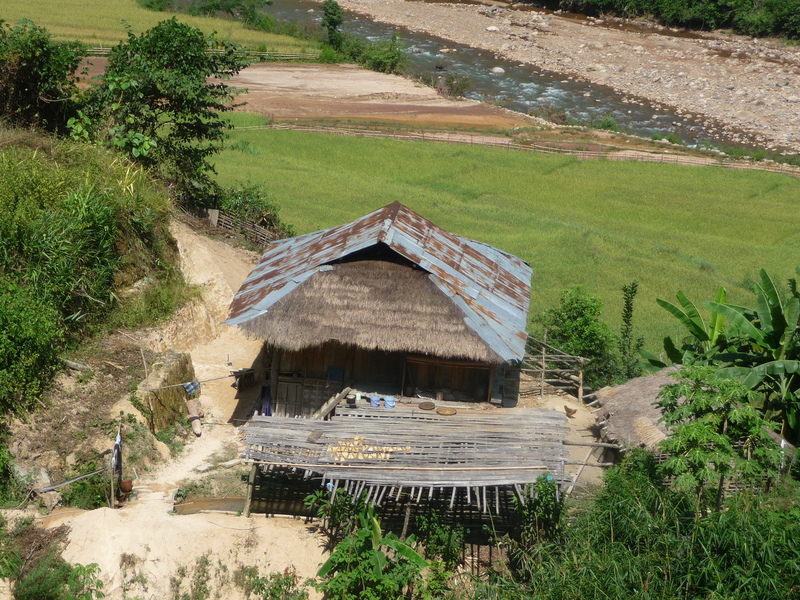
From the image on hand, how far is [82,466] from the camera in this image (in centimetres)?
996

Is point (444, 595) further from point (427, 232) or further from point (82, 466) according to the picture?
point (427, 232)

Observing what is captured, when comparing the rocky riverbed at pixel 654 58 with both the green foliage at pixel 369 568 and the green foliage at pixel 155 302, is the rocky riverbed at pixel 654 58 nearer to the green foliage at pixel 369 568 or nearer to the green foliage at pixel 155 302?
the green foliage at pixel 155 302

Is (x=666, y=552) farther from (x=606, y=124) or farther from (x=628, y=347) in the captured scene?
(x=606, y=124)

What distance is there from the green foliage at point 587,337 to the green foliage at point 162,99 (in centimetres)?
841

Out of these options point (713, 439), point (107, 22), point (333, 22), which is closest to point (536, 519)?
point (713, 439)

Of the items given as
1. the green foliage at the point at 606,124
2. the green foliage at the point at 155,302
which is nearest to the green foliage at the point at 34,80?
the green foliage at the point at 155,302

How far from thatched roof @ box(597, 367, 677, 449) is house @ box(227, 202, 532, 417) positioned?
1.71 meters

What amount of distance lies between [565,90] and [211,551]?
36.4m

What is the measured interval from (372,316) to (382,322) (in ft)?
0.57

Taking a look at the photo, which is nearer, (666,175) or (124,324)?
(124,324)

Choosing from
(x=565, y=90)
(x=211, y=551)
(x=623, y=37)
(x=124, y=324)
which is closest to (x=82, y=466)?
(x=211, y=551)

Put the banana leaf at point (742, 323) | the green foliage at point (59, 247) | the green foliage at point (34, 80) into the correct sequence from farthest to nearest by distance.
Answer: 1. the green foliage at point (34, 80)
2. the banana leaf at point (742, 323)
3. the green foliage at point (59, 247)

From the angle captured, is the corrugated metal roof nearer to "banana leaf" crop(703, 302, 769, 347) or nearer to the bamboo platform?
the bamboo platform

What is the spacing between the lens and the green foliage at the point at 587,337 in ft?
47.8
